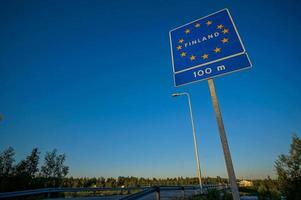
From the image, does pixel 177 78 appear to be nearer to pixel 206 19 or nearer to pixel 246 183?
pixel 206 19

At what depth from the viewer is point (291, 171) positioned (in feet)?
96.4

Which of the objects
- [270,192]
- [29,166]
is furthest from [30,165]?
[270,192]

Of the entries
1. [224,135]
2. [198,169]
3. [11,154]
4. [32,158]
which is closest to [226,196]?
[224,135]

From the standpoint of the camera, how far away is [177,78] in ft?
15.3

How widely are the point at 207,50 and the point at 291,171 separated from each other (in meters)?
35.0

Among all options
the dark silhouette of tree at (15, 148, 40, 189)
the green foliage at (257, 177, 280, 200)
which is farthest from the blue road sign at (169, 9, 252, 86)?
the dark silhouette of tree at (15, 148, 40, 189)

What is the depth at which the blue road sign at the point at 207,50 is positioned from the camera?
410 centimetres

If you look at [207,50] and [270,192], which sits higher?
[207,50]

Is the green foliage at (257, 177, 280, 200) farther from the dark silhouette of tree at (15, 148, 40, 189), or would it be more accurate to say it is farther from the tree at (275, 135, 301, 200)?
the dark silhouette of tree at (15, 148, 40, 189)

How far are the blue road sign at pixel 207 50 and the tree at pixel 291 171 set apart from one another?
33006 mm

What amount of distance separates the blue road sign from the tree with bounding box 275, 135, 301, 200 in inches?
1299

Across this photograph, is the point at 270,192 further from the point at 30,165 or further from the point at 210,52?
the point at 30,165

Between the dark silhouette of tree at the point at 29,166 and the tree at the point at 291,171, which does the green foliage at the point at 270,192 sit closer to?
the tree at the point at 291,171

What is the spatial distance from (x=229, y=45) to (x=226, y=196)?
8.22 m
